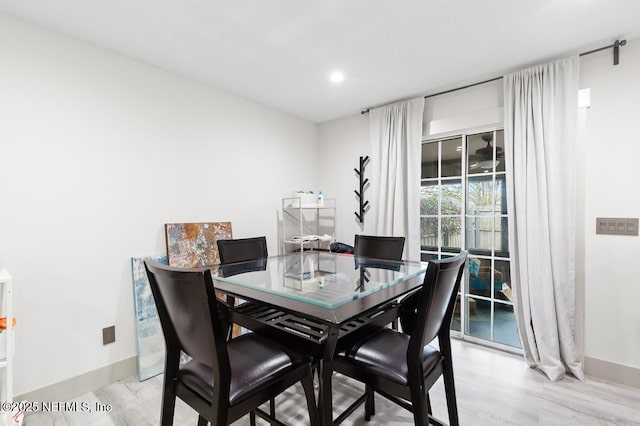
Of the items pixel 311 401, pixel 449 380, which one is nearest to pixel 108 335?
pixel 311 401

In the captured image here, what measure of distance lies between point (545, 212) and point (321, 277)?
188 cm

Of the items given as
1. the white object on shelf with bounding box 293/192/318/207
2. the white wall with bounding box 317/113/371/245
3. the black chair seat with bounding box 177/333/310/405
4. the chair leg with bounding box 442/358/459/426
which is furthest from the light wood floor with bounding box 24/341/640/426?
the white wall with bounding box 317/113/371/245

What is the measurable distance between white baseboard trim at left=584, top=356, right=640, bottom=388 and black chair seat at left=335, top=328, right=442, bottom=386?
173 centimetres

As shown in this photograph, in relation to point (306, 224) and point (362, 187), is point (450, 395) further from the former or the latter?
point (306, 224)

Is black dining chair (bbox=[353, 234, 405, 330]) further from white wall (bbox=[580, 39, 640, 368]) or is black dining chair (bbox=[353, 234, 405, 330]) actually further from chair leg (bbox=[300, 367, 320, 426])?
white wall (bbox=[580, 39, 640, 368])

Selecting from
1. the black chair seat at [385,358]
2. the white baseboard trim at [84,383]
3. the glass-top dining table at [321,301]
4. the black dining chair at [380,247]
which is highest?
the black dining chair at [380,247]

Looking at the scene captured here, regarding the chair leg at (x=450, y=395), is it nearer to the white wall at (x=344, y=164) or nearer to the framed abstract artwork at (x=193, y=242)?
the framed abstract artwork at (x=193, y=242)

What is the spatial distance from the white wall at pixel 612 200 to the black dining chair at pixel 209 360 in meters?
2.32

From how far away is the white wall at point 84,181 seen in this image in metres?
1.82

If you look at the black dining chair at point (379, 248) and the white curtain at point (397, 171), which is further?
the white curtain at point (397, 171)

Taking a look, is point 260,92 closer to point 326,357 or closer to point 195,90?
point 195,90

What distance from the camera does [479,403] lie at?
6.33ft

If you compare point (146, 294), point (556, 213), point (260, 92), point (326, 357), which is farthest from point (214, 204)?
point (556, 213)

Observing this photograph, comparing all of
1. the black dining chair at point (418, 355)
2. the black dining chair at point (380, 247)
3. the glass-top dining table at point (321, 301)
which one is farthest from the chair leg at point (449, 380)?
the black dining chair at point (380, 247)
